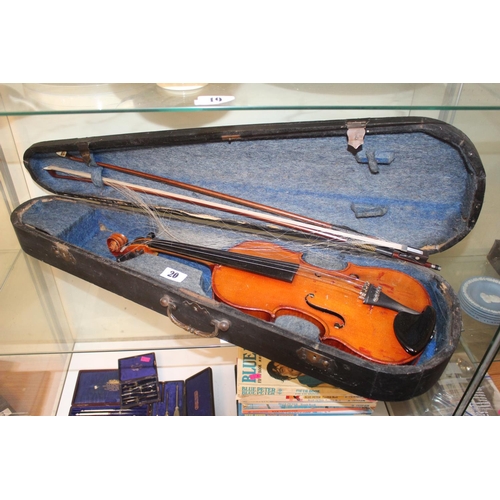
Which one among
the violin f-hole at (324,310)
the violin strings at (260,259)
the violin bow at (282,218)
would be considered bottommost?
the violin f-hole at (324,310)

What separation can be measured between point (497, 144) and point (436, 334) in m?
0.62

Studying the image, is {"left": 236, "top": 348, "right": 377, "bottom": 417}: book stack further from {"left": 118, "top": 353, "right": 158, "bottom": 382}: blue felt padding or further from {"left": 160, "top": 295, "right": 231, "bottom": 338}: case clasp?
{"left": 118, "top": 353, "right": 158, "bottom": 382}: blue felt padding

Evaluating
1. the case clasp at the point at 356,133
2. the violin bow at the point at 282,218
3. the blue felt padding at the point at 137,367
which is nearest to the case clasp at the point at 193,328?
the violin bow at the point at 282,218

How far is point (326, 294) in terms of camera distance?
1.25 m

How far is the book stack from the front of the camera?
54.9 inches

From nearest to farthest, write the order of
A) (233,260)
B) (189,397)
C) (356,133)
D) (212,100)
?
(212,100) → (356,133) → (233,260) → (189,397)

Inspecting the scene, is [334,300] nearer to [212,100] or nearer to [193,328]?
[193,328]

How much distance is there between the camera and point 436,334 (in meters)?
1.22

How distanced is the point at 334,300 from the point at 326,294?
0.10ft

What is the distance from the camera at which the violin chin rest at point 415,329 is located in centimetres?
112

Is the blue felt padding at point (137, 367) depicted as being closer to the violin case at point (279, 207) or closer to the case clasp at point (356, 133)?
the violin case at point (279, 207)

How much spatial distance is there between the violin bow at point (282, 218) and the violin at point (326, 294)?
67 mm

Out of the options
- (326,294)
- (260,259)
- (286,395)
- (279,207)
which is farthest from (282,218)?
(286,395)

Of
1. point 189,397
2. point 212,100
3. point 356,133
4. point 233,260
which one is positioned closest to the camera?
point 212,100
